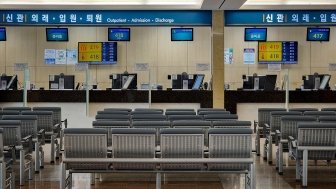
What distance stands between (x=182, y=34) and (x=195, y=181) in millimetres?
9984

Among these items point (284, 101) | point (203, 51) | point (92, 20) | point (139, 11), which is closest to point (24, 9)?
point (92, 20)

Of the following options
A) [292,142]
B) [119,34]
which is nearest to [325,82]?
[119,34]

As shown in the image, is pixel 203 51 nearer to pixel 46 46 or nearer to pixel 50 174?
pixel 46 46

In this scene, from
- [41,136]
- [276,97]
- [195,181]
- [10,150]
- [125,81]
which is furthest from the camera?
[125,81]

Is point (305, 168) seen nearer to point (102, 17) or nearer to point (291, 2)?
point (291, 2)

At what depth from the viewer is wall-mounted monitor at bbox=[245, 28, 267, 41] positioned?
58.2ft

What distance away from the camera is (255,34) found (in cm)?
1784

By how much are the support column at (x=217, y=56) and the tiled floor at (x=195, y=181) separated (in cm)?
655

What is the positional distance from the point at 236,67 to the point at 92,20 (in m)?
5.72

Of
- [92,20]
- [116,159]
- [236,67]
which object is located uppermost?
[92,20]

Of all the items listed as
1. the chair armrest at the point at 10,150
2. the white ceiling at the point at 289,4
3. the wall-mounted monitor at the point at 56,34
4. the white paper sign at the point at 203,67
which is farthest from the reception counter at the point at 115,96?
the chair armrest at the point at 10,150

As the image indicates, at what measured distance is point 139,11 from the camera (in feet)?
51.9

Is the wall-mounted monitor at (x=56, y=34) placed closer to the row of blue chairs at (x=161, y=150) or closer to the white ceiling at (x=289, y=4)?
the white ceiling at (x=289, y=4)

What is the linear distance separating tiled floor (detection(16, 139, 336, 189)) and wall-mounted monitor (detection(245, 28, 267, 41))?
29.5 feet
